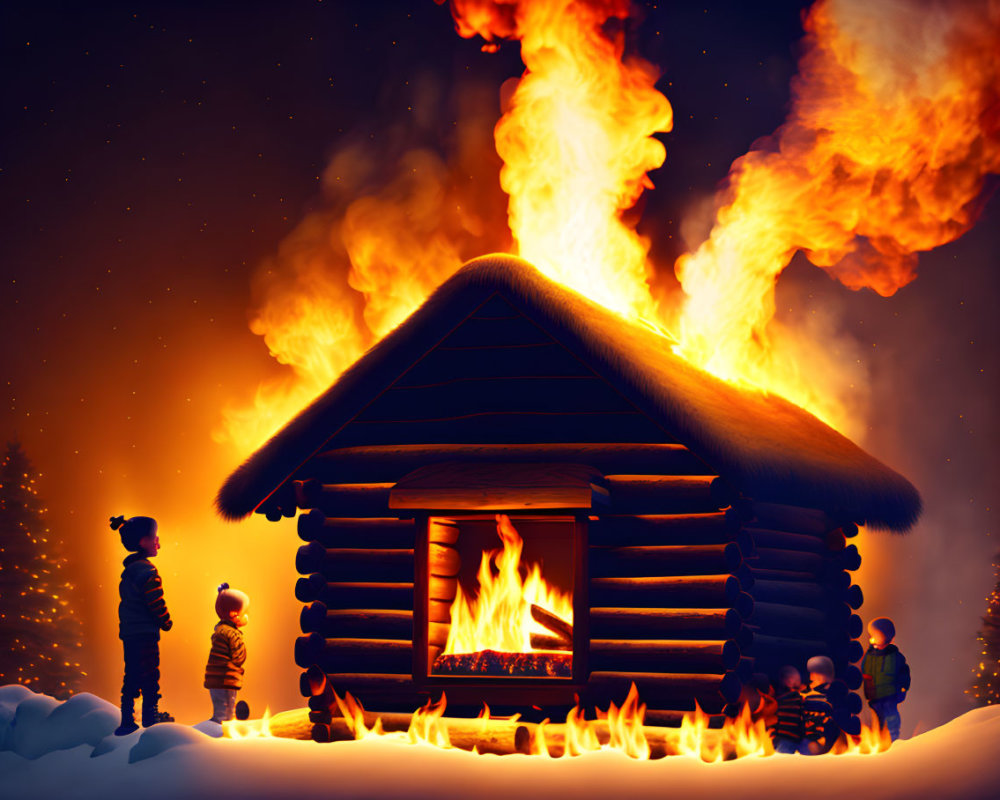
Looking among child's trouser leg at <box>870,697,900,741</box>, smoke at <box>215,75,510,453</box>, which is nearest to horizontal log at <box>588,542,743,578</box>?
child's trouser leg at <box>870,697,900,741</box>

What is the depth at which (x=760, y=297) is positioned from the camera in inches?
684

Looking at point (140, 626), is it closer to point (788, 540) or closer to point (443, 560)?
point (443, 560)

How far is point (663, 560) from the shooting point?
1294 cm

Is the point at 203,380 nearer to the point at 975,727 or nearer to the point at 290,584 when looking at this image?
the point at 290,584

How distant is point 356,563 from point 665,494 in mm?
3188

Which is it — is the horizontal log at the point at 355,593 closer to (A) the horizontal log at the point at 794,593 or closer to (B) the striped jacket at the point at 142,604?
(B) the striped jacket at the point at 142,604

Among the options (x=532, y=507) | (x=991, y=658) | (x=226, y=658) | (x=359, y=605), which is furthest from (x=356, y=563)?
(x=991, y=658)

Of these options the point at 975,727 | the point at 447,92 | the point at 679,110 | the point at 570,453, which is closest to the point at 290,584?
the point at 447,92

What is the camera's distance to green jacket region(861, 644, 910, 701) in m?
13.8

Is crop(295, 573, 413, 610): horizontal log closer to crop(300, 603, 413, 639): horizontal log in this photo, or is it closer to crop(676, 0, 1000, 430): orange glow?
crop(300, 603, 413, 639): horizontal log

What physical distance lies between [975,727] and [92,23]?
20.6m

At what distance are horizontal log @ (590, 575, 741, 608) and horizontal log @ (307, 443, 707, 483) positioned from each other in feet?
3.24

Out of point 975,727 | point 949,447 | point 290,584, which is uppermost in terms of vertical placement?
point 949,447

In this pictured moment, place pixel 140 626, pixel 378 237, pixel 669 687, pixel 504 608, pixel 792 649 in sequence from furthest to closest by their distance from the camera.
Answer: pixel 378 237 → pixel 792 649 → pixel 504 608 → pixel 140 626 → pixel 669 687
